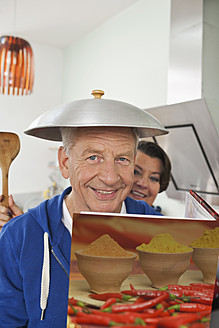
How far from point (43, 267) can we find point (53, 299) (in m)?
0.06

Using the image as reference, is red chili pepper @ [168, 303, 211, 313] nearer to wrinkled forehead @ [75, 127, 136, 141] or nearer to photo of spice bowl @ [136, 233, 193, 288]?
photo of spice bowl @ [136, 233, 193, 288]

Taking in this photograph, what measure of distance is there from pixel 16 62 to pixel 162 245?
2255 millimetres

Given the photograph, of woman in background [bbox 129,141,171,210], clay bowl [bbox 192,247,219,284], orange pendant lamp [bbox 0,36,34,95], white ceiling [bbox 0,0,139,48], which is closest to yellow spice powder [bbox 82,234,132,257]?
clay bowl [bbox 192,247,219,284]

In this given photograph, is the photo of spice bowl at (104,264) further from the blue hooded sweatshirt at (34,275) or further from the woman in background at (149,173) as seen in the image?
the woman in background at (149,173)

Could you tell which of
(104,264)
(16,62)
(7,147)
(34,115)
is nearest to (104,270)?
(104,264)

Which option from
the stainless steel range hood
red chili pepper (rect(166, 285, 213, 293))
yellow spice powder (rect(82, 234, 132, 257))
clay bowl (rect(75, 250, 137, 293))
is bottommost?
red chili pepper (rect(166, 285, 213, 293))

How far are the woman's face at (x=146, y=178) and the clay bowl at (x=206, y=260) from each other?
42.0 inches

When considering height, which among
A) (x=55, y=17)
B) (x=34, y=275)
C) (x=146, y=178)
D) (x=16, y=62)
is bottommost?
(x=34, y=275)

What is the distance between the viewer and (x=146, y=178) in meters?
1.53

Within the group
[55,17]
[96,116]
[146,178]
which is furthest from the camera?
[55,17]

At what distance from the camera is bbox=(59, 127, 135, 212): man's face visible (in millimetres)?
647

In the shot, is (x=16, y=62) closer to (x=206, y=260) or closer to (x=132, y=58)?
(x=132, y=58)

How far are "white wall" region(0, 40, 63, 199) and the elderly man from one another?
3.74 m

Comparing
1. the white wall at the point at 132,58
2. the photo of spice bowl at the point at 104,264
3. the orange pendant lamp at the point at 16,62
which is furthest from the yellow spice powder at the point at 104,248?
the white wall at the point at 132,58
